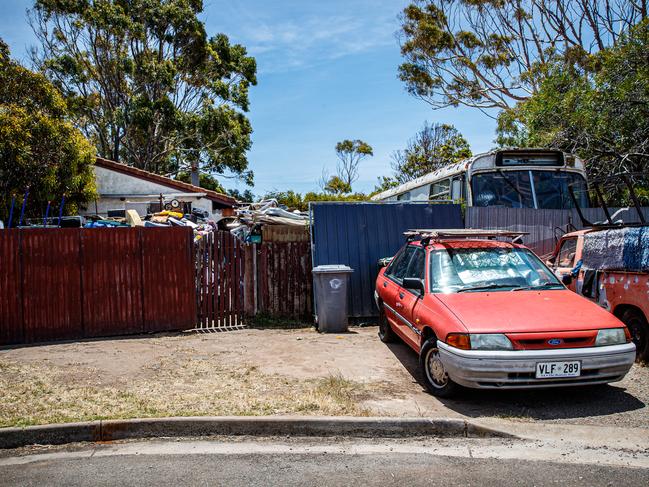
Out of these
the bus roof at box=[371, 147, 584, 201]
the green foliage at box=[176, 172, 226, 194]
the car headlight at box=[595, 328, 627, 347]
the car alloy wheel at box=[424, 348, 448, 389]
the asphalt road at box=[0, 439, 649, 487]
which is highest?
the green foliage at box=[176, 172, 226, 194]

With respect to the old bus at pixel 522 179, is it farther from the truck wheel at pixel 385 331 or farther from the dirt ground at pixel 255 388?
the dirt ground at pixel 255 388

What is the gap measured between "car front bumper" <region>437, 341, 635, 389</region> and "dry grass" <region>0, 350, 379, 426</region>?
1.06 m

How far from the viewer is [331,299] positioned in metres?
9.52

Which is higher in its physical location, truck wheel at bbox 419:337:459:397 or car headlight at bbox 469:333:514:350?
car headlight at bbox 469:333:514:350

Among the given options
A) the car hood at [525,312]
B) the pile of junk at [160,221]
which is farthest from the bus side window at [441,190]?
the car hood at [525,312]

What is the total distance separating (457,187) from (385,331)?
3922mm

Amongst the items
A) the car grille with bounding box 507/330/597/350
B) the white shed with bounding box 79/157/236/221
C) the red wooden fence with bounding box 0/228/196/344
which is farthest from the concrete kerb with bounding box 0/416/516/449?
the white shed with bounding box 79/157/236/221

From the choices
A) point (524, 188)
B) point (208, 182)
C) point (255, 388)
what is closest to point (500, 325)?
point (255, 388)

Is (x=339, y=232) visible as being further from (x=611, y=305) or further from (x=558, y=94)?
(x=558, y=94)

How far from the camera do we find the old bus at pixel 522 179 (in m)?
10.3

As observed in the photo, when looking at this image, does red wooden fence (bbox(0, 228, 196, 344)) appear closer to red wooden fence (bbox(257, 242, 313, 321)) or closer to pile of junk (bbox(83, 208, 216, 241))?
red wooden fence (bbox(257, 242, 313, 321))

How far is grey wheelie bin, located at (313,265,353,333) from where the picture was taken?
9.52 m

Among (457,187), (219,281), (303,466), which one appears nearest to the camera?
(303,466)

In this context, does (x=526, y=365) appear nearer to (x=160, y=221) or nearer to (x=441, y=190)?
(x=441, y=190)
